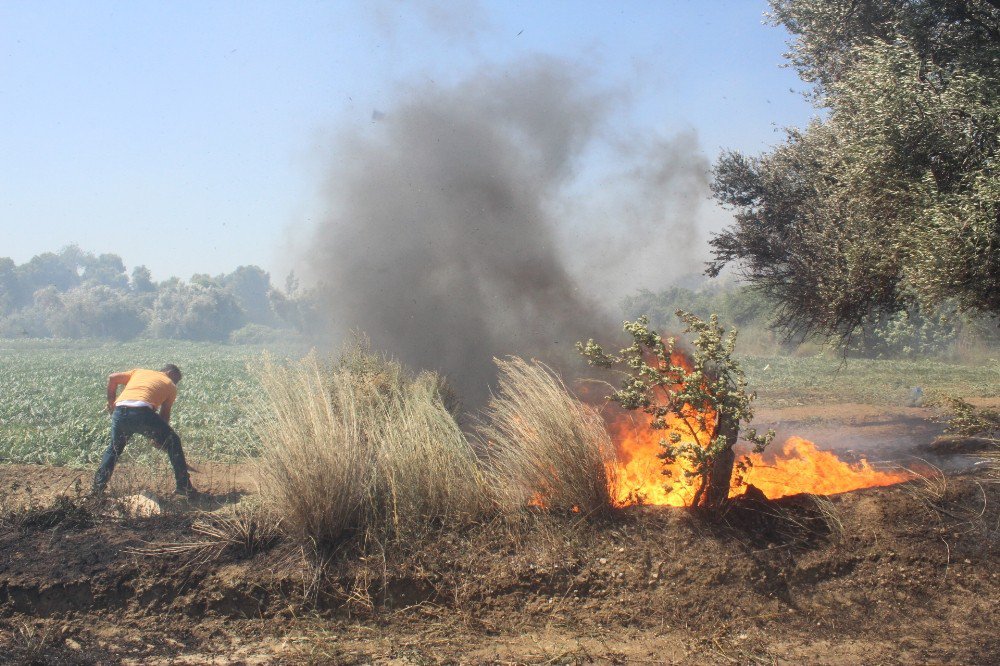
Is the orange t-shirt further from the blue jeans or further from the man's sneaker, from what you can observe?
the man's sneaker

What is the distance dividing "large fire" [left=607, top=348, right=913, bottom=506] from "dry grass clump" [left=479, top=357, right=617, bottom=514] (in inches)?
9.6

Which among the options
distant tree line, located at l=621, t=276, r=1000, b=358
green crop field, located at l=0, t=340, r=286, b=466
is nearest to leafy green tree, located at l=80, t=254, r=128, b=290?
green crop field, located at l=0, t=340, r=286, b=466

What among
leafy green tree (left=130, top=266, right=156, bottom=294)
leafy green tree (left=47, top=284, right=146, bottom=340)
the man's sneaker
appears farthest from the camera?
leafy green tree (left=130, top=266, right=156, bottom=294)

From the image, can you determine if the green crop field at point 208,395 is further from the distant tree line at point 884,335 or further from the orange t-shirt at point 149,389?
the distant tree line at point 884,335

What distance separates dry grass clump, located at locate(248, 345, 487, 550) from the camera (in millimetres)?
5605

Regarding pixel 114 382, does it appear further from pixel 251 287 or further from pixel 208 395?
pixel 251 287

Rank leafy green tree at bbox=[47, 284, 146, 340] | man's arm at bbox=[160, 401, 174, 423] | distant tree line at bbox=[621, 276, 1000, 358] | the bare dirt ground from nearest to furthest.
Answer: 1. the bare dirt ground
2. man's arm at bbox=[160, 401, 174, 423]
3. distant tree line at bbox=[621, 276, 1000, 358]
4. leafy green tree at bbox=[47, 284, 146, 340]

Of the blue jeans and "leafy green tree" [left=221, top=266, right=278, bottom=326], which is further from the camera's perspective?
"leafy green tree" [left=221, top=266, right=278, bottom=326]

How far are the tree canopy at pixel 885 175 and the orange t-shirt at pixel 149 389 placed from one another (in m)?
9.15

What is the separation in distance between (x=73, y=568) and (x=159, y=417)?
146 inches

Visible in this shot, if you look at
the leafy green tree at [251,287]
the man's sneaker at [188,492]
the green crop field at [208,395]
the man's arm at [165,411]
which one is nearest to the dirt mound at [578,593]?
the green crop field at [208,395]

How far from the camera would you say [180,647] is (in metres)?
5.05

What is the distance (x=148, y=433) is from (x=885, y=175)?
953 centimetres

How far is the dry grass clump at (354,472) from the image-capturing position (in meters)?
5.61
